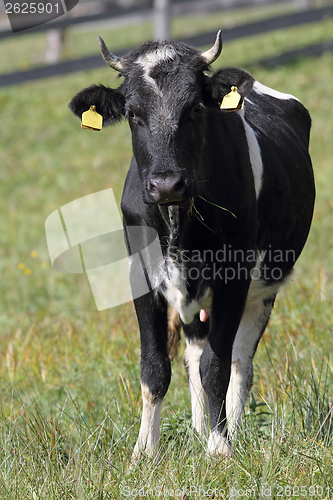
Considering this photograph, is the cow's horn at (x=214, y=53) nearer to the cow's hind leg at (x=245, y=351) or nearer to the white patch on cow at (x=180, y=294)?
the white patch on cow at (x=180, y=294)

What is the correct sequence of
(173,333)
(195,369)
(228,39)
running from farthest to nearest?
(228,39), (173,333), (195,369)

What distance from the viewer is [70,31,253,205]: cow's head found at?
2.79 meters

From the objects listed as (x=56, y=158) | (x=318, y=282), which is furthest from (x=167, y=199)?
(x=56, y=158)

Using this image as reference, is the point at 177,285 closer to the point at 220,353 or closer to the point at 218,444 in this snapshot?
the point at 220,353

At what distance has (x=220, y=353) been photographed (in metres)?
3.18

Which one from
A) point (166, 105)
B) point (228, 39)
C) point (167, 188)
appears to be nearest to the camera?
point (167, 188)

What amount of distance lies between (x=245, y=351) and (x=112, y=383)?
935mm

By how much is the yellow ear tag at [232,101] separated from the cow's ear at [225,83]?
4 cm

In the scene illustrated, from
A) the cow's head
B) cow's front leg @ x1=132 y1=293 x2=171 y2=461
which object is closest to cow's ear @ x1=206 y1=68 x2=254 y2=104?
the cow's head

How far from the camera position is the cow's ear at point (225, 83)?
3131 mm

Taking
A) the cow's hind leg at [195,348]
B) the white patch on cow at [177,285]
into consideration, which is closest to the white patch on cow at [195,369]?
the cow's hind leg at [195,348]

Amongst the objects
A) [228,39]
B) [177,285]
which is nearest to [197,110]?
[177,285]

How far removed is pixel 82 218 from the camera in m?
9.19

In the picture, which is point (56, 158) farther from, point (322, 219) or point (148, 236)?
point (148, 236)
